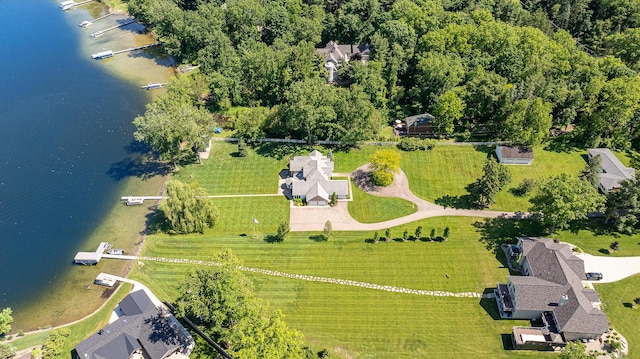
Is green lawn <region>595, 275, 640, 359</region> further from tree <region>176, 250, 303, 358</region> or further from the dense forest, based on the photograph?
tree <region>176, 250, 303, 358</region>

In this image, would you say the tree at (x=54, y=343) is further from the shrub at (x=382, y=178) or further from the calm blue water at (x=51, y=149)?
the shrub at (x=382, y=178)

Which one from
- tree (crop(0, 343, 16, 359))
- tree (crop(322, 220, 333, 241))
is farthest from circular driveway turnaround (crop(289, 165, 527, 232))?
tree (crop(0, 343, 16, 359))

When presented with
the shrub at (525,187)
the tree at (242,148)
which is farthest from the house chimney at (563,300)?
the tree at (242,148)

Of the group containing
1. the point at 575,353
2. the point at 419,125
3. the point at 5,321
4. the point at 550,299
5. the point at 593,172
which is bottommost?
the point at 5,321

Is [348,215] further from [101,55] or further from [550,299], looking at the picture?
[101,55]

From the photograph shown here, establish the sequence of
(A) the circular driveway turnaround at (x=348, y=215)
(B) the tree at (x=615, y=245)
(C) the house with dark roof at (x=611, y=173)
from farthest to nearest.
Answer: (C) the house with dark roof at (x=611, y=173) → (A) the circular driveway turnaround at (x=348, y=215) → (B) the tree at (x=615, y=245)

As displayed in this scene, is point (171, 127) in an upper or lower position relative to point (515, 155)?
upper

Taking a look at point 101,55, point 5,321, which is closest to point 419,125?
point 5,321
